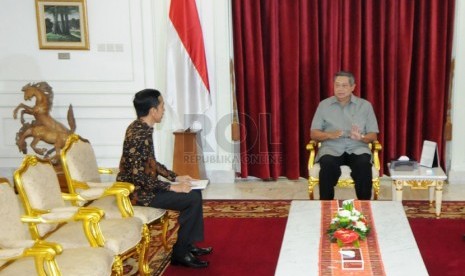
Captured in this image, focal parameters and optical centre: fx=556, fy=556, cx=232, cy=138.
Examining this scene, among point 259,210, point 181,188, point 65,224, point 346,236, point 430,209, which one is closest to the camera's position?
point 346,236

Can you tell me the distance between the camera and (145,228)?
3549 millimetres

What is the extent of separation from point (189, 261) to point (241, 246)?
1.79ft

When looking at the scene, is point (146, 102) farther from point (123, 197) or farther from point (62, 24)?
point (62, 24)

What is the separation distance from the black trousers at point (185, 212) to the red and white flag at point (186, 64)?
2084 mm

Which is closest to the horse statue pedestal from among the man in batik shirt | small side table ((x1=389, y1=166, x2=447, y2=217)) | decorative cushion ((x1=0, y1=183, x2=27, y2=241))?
the man in batik shirt

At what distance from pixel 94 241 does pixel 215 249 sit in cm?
126

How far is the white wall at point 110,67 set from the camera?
587cm

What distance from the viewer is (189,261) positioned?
3.81 metres

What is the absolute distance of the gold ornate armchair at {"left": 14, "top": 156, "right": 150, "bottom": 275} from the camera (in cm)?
313

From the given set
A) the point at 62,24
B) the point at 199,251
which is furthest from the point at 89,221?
the point at 62,24

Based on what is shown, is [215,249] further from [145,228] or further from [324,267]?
[324,267]

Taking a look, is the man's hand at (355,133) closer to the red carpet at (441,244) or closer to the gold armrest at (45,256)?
the red carpet at (441,244)

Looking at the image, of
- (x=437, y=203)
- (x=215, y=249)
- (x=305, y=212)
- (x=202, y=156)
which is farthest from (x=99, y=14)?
(x=437, y=203)

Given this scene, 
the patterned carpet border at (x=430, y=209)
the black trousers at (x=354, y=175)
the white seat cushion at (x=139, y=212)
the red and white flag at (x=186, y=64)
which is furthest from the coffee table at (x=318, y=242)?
the red and white flag at (x=186, y=64)
